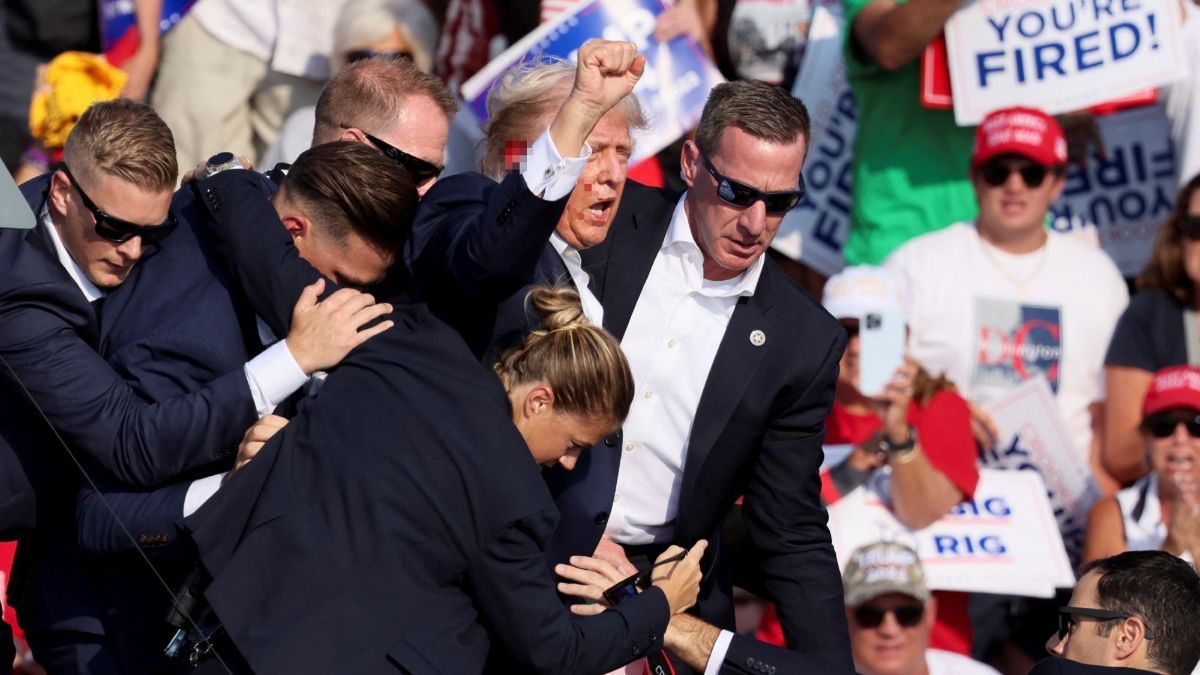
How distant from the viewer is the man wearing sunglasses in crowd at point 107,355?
4180mm

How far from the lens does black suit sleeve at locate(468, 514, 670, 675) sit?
394 centimetres

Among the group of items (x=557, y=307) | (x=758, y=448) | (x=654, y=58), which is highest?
(x=654, y=58)

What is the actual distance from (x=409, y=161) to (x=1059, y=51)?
3468 millimetres

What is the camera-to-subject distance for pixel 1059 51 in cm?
742

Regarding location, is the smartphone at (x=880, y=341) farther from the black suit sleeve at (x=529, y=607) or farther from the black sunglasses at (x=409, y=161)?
the black suit sleeve at (x=529, y=607)

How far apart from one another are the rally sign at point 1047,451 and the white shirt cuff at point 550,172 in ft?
11.3

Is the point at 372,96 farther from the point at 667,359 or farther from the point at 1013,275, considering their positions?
the point at 1013,275

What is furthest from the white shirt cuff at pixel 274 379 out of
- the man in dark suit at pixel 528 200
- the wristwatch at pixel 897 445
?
the wristwatch at pixel 897 445

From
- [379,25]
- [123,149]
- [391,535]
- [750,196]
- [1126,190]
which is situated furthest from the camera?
[1126,190]

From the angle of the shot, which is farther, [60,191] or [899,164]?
[899,164]

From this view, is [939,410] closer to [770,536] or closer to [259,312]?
[770,536]

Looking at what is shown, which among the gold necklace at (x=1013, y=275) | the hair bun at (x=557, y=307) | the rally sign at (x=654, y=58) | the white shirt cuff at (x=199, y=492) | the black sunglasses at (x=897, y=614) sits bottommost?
the white shirt cuff at (x=199, y=492)

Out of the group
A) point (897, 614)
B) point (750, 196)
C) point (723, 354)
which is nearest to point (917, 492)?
point (897, 614)

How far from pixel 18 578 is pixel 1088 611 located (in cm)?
259
